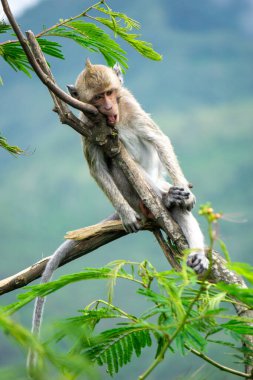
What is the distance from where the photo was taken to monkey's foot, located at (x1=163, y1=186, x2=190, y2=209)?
178 inches

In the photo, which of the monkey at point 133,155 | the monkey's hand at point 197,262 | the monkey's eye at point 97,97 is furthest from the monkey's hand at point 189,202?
the monkey's eye at point 97,97

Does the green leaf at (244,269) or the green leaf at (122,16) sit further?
the green leaf at (122,16)

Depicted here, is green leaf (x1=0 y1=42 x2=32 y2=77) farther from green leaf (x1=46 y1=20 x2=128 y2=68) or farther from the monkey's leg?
the monkey's leg

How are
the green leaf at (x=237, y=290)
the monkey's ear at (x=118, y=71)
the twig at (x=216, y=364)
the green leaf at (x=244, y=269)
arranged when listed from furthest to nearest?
the monkey's ear at (x=118, y=71) < the twig at (x=216, y=364) < the green leaf at (x=237, y=290) < the green leaf at (x=244, y=269)

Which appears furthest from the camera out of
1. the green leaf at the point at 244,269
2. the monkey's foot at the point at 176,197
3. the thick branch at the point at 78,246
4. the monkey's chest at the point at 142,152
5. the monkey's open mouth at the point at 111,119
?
the monkey's chest at the point at 142,152

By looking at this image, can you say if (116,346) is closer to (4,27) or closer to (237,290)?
(237,290)

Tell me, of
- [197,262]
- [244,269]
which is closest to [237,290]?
[244,269]

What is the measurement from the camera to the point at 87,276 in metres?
1.82

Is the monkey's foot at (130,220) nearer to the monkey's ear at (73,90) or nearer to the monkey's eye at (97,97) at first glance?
the monkey's eye at (97,97)

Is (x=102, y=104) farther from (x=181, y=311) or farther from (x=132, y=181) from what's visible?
(x=181, y=311)

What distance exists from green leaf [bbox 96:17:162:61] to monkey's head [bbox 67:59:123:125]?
0.64m

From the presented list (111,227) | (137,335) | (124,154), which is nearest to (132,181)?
(124,154)

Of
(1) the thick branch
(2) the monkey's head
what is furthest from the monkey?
(1) the thick branch

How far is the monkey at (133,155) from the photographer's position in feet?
15.0
